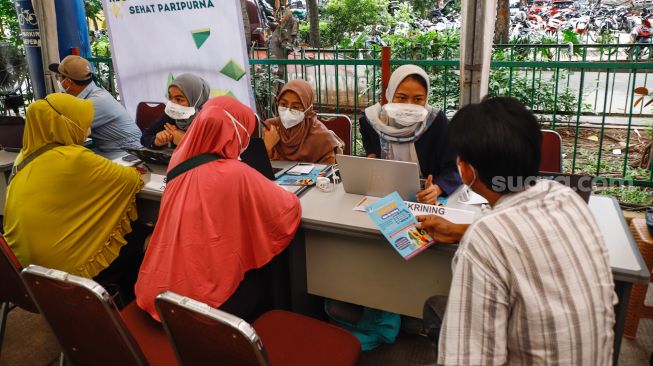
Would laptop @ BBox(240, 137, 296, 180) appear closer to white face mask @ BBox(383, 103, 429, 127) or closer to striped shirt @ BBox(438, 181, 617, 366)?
white face mask @ BBox(383, 103, 429, 127)

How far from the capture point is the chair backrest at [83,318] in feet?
4.68

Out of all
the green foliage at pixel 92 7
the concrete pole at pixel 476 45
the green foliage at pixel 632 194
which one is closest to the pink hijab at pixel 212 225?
the concrete pole at pixel 476 45

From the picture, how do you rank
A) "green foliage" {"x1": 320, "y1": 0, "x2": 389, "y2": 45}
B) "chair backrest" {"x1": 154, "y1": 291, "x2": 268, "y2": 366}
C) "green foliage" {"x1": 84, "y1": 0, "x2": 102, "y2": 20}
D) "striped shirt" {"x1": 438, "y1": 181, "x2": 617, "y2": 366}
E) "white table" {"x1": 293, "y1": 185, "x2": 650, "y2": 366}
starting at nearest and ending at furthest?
"striped shirt" {"x1": 438, "y1": 181, "x2": 617, "y2": 366} < "chair backrest" {"x1": 154, "y1": 291, "x2": 268, "y2": 366} < "white table" {"x1": 293, "y1": 185, "x2": 650, "y2": 366} < "green foliage" {"x1": 84, "y1": 0, "x2": 102, "y2": 20} < "green foliage" {"x1": 320, "y1": 0, "x2": 389, "y2": 45}

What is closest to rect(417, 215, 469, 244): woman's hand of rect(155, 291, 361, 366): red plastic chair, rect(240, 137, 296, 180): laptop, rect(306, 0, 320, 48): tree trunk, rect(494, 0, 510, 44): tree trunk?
rect(155, 291, 361, 366): red plastic chair

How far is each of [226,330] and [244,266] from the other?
2.49 ft

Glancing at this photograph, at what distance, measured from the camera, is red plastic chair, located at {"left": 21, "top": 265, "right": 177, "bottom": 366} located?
143 cm

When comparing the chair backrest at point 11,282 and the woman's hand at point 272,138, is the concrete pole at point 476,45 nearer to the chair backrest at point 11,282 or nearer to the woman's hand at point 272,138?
the woman's hand at point 272,138

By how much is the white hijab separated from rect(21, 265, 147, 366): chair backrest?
65.7 inches

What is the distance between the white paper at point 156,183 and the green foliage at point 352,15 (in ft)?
28.0

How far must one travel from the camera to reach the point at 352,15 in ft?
35.7

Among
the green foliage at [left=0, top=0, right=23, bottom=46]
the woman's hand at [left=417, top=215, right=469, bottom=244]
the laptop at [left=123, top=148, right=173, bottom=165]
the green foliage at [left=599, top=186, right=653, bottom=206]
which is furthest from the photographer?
the green foliage at [left=0, top=0, right=23, bottom=46]

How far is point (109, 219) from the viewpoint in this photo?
236 centimetres

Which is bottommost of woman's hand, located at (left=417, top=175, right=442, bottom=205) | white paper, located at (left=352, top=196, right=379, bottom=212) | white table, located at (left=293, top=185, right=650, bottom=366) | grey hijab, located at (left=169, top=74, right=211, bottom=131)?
white table, located at (left=293, top=185, right=650, bottom=366)

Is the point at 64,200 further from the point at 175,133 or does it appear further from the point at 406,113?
the point at 406,113
